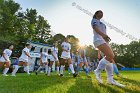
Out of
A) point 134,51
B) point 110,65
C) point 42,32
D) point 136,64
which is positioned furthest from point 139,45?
point 110,65

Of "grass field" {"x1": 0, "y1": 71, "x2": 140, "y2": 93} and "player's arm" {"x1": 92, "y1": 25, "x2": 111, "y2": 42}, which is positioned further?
"player's arm" {"x1": 92, "y1": 25, "x2": 111, "y2": 42}

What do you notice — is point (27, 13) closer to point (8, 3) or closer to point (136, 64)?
point (8, 3)

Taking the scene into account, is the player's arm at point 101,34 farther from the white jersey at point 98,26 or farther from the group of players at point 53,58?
the group of players at point 53,58

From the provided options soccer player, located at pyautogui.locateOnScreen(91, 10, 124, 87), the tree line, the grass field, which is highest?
the tree line

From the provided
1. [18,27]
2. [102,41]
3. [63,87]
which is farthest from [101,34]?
[18,27]

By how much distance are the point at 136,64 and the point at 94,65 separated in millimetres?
70653

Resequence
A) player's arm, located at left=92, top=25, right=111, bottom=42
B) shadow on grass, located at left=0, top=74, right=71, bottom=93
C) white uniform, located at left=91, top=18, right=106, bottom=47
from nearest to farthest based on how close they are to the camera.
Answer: shadow on grass, located at left=0, top=74, right=71, bottom=93
player's arm, located at left=92, top=25, right=111, bottom=42
white uniform, located at left=91, top=18, right=106, bottom=47

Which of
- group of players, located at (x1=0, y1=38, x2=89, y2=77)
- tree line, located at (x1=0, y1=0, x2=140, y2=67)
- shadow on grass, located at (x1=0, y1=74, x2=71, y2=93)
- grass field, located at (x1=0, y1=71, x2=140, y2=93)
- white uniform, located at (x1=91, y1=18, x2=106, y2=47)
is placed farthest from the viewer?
tree line, located at (x1=0, y1=0, x2=140, y2=67)

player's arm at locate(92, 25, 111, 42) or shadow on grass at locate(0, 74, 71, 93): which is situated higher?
player's arm at locate(92, 25, 111, 42)

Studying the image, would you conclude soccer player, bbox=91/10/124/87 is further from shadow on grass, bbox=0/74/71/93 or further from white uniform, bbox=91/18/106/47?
shadow on grass, bbox=0/74/71/93

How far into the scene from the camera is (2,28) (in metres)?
57.6

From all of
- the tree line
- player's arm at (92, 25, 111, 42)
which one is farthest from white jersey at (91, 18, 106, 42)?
the tree line

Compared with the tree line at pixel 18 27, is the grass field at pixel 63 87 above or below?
below

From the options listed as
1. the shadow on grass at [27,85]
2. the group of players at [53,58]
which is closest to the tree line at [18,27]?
the group of players at [53,58]
